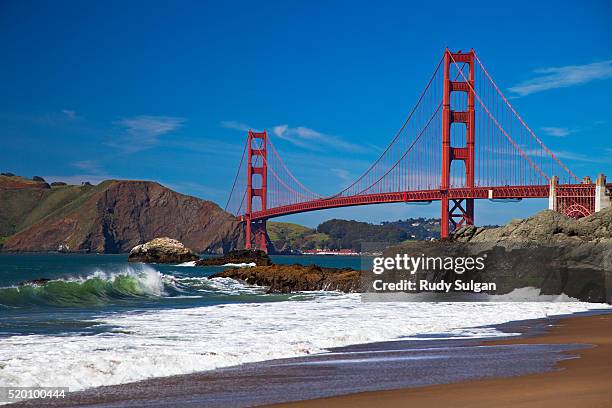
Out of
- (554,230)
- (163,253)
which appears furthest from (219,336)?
(163,253)

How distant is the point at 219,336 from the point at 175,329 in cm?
137

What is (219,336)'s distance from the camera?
1220cm

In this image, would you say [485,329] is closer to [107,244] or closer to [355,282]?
[355,282]

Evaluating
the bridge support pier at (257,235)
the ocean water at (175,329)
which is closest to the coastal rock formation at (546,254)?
the ocean water at (175,329)

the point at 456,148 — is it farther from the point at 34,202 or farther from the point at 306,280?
the point at 34,202

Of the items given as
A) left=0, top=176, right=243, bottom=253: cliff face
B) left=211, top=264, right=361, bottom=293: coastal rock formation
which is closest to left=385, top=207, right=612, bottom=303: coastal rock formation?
left=211, top=264, right=361, bottom=293: coastal rock formation

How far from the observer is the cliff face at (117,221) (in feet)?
507

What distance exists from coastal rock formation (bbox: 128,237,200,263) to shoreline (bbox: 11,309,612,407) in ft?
A: 250

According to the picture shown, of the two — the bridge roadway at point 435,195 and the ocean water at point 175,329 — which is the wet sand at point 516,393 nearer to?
the ocean water at point 175,329

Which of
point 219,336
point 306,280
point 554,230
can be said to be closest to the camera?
point 219,336

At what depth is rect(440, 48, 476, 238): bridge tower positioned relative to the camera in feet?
167

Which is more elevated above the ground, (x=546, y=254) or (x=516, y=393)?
(x=546, y=254)

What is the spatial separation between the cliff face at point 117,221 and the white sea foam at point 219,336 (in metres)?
129

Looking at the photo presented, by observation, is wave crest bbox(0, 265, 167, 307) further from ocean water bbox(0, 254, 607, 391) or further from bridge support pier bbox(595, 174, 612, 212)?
bridge support pier bbox(595, 174, 612, 212)
